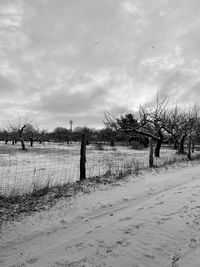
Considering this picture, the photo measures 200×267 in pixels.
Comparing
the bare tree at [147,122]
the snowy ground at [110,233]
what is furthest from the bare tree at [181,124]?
the snowy ground at [110,233]

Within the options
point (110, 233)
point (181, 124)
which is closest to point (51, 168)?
point (110, 233)

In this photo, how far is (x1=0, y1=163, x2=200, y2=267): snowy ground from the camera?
265cm

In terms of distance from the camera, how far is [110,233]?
3326mm

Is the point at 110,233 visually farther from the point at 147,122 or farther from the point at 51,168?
the point at 147,122

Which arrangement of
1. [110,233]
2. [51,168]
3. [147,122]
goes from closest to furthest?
[110,233]
[51,168]
[147,122]

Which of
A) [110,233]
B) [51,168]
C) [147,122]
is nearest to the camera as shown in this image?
[110,233]

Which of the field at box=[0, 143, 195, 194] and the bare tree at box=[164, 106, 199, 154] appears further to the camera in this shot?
the bare tree at box=[164, 106, 199, 154]

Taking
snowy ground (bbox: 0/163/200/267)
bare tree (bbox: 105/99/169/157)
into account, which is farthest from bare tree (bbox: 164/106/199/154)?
snowy ground (bbox: 0/163/200/267)

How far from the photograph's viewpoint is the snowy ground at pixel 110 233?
8.70 ft

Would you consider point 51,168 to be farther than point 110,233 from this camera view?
Yes

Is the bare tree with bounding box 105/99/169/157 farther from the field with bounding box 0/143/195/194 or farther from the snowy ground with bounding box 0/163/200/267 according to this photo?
the snowy ground with bounding box 0/163/200/267

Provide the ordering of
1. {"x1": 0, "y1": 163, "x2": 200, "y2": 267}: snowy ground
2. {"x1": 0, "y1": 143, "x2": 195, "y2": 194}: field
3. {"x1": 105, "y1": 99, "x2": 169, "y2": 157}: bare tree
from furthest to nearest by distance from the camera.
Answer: {"x1": 105, "y1": 99, "x2": 169, "y2": 157}: bare tree < {"x1": 0, "y1": 143, "x2": 195, "y2": 194}: field < {"x1": 0, "y1": 163, "x2": 200, "y2": 267}: snowy ground

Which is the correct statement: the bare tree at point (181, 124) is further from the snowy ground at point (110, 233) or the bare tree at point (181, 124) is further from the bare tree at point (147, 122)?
the snowy ground at point (110, 233)

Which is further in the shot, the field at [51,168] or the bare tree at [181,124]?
the bare tree at [181,124]
